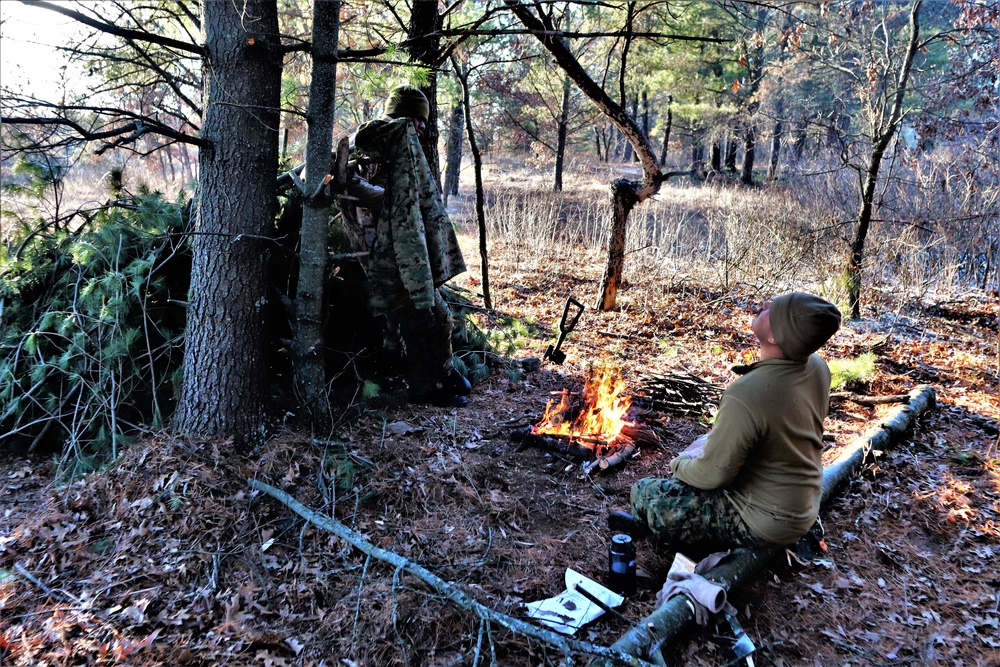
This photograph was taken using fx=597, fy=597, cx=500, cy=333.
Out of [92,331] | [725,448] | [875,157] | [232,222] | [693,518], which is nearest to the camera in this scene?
[725,448]

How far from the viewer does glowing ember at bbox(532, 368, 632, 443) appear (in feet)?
16.2

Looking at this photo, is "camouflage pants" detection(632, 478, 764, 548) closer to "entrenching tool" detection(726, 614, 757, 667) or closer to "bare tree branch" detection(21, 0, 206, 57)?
"entrenching tool" detection(726, 614, 757, 667)

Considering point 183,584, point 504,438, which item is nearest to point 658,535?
point 504,438

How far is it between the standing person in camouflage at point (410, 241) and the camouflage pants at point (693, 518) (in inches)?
95.4

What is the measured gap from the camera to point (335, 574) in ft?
10.8

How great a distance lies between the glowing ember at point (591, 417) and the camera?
4.93 metres

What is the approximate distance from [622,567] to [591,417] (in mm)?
1932

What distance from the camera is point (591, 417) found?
506 centimetres

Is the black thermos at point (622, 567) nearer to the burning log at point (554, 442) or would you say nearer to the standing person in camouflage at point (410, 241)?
the burning log at point (554, 442)

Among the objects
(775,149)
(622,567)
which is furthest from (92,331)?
(775,149)

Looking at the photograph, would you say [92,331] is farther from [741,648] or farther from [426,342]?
[741,648]

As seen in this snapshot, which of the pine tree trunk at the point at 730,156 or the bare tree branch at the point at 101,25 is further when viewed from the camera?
the pine tree trunk at the point at 730,156

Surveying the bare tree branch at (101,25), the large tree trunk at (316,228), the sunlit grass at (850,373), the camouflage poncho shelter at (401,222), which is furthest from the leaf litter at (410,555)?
the bare tree branch at (101,25)

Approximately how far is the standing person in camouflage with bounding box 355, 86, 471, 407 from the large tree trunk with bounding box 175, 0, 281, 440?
36.7 inches
